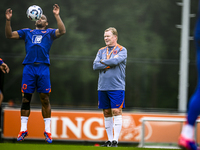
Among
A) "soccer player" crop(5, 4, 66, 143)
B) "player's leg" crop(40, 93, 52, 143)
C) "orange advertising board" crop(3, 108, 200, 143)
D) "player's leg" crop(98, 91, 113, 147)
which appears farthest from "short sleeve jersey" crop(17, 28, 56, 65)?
"orange advertising board" crop(3, 108, 200, 143)

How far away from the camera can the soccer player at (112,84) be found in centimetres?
492

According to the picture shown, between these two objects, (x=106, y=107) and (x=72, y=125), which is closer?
(x=106, y=107)

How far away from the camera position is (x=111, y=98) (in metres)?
4.93

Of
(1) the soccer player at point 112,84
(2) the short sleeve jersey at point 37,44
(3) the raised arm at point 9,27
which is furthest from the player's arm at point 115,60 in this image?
(3) the raised arm at point 9,27

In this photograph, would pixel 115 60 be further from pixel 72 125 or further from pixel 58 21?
pixel 72 125

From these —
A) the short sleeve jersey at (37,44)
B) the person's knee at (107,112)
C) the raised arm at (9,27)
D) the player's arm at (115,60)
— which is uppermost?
the raised arm at (9,27)

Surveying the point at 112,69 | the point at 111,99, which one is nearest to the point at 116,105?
the point at 111,99

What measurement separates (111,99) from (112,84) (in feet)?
0.74

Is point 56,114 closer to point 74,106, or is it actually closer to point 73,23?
point 74,106

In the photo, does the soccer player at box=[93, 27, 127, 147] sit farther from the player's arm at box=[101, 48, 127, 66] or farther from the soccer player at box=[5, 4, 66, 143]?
the soccer player at box=[5, 4, 66, 143]

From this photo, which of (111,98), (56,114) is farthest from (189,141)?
(56,114)

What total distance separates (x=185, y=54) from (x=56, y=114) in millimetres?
5096

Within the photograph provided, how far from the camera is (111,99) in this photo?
4.93 meters

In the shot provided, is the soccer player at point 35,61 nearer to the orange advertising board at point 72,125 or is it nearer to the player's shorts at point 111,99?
the player's shorts at point 111,99
